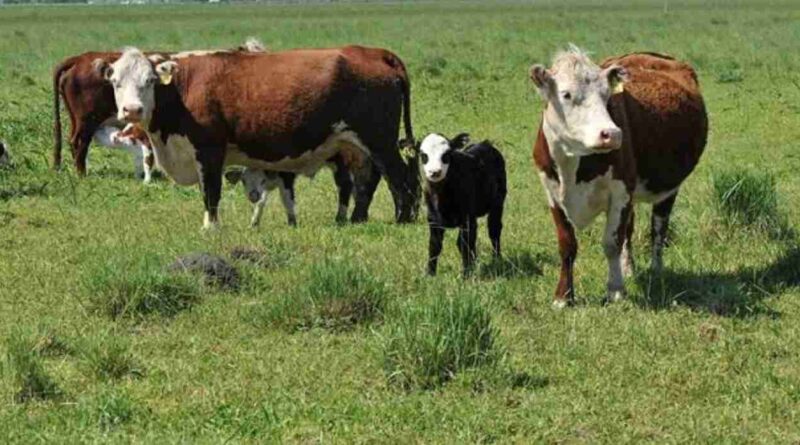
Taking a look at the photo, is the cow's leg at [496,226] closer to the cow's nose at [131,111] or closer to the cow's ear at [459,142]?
the cow's ear at [459,142]

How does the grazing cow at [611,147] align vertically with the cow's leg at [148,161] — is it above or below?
above

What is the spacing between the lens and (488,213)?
9.48 metres

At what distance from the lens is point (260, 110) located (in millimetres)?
11367

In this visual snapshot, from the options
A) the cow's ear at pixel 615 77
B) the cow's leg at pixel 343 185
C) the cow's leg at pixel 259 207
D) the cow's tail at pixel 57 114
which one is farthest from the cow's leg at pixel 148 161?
the cow's ear at pixel 615 77

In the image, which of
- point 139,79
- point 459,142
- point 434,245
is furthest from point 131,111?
point 434,245

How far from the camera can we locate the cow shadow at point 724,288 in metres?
7.78

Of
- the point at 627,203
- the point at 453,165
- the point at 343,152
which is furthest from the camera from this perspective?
A: the point at 343,152

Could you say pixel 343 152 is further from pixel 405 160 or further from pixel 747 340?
pixel 747 340

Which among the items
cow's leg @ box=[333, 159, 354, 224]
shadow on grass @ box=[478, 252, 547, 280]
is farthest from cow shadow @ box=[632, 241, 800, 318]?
cow's leg @ box=[333, 159, 354, 224]

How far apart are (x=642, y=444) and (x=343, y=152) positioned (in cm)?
701

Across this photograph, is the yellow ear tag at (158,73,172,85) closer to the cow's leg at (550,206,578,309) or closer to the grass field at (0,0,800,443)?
the grass field at (0,0,800,443)

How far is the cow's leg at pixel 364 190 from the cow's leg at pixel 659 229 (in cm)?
360

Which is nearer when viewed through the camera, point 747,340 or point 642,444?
point 642,444

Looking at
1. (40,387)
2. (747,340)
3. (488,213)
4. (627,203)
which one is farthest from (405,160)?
(40,387)
